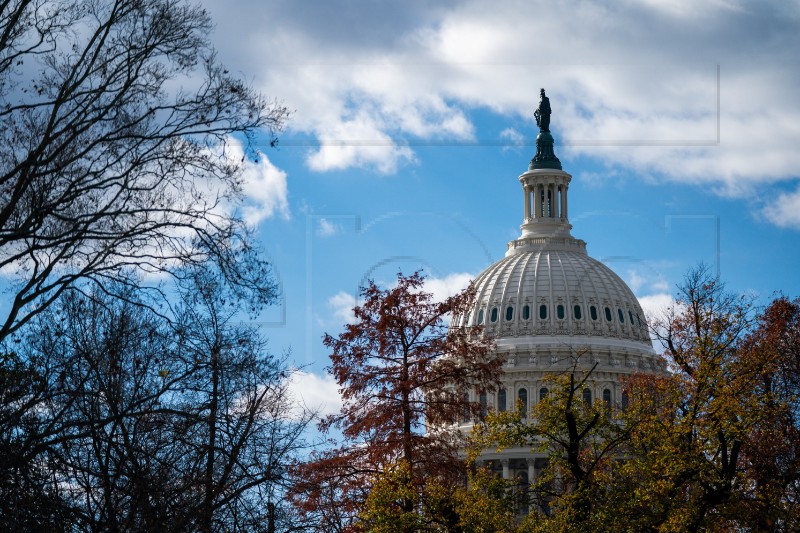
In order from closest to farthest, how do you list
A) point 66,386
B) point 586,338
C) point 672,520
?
1. point 66,386
2. point 672,520
3. point 586,338

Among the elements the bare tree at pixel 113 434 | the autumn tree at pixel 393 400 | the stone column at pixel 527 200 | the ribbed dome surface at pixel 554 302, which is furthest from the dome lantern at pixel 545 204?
the bare tree at pixel 113 434

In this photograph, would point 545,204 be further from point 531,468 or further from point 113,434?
point 113,434

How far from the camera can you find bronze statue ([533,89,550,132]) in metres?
197

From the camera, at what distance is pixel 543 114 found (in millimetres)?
197125

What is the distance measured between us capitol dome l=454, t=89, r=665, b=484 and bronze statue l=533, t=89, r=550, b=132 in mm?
12001

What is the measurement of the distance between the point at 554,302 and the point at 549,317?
2.77 m

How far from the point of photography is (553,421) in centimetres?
3444

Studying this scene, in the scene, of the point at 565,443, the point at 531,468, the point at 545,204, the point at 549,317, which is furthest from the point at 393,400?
the point at 545,204

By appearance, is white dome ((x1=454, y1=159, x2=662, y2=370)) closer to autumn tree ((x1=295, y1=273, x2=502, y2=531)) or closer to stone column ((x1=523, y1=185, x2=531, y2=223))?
stone column ((x1=523, y1=185, x2=531, y2=223))

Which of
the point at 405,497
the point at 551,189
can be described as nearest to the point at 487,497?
the point at 405,497

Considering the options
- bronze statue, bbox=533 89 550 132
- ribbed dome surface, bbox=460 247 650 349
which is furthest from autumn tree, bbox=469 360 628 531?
bronze statue, bbox=533 89 550 132

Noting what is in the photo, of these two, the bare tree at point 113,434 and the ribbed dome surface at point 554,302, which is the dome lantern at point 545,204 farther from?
the bare tree at point 113,434

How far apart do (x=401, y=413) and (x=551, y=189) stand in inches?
5801

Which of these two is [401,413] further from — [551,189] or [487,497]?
[551,189]
